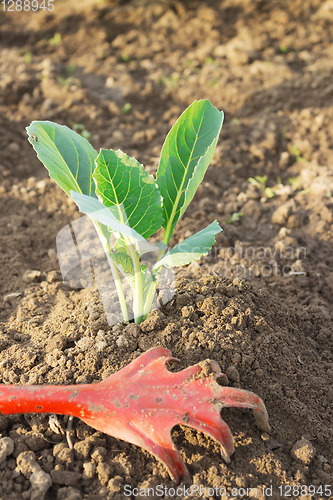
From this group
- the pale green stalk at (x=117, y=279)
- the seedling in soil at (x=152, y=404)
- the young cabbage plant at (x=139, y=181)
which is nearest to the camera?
the seedling in soil at (x=152, y=404)

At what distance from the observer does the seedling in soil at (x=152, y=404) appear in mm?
1272

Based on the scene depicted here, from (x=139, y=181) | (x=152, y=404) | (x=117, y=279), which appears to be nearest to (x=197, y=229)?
(x=117, y=279)

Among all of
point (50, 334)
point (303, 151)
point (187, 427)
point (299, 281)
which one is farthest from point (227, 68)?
point (187, 427)

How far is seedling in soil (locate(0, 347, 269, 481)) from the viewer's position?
1.27m

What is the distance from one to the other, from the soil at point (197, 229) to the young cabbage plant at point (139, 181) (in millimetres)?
273

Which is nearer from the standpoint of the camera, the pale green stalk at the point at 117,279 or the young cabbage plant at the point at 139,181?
the young cabbage plant at the point at 139,181

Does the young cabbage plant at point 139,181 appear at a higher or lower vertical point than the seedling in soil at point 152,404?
higher

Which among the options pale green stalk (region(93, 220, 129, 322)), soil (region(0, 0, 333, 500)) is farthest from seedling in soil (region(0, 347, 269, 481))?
pale green stalk (region(93, 220, 129, 322))

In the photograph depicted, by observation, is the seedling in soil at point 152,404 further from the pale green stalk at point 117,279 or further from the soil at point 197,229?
the pale green stalk at point 117,279

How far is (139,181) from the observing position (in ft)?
4.78

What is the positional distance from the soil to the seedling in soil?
99 mm

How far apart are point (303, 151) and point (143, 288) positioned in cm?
206

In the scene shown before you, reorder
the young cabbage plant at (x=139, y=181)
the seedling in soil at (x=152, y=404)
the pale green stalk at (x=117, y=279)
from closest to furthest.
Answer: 1. the seedling in soil at (x=152, y=404)
2. the young cabbage plant at (x=139, y=181)
3. the pale green stalk at (x=117, y=279)

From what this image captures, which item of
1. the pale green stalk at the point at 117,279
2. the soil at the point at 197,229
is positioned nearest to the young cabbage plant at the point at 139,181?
the pale green stalk at the point at 117,279
